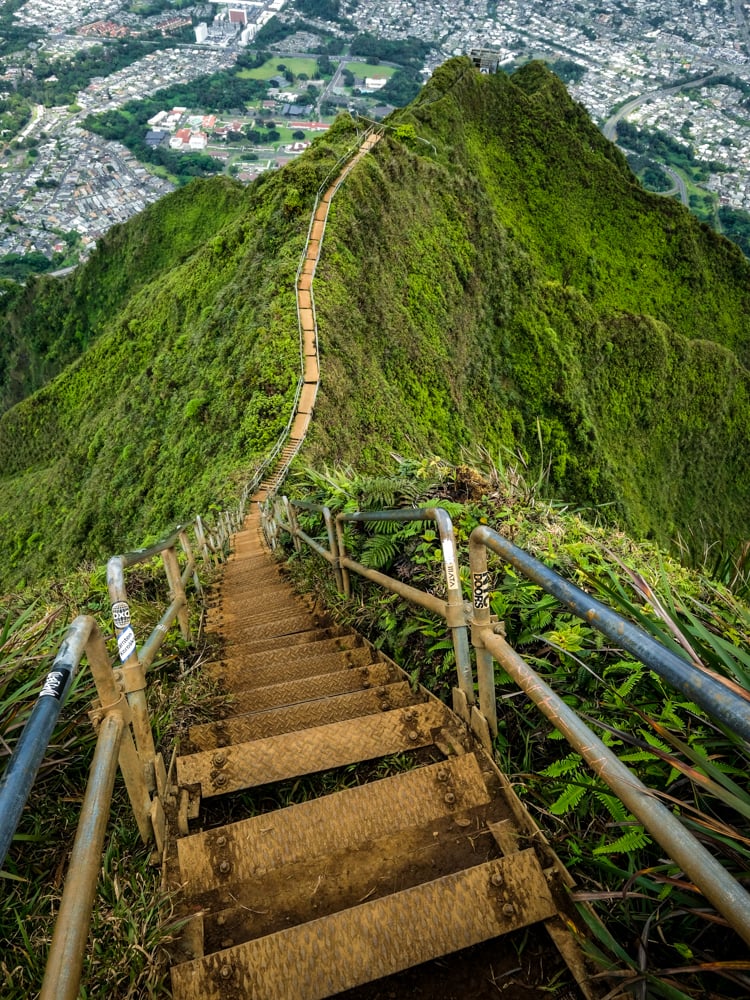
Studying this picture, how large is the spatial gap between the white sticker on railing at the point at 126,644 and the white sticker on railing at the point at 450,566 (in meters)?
1.21

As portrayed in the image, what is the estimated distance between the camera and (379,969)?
6.18 feet

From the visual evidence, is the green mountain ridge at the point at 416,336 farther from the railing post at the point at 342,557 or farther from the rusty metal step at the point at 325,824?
the rusty metal step at the point at 325,824

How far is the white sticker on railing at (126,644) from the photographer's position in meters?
2.36

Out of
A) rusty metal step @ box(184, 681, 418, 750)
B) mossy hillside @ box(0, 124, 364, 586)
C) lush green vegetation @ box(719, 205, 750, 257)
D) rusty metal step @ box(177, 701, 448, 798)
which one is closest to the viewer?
rusty metal step @ box(177, 701, 448, 798)

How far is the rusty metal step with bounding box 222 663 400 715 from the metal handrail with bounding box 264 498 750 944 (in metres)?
0.96

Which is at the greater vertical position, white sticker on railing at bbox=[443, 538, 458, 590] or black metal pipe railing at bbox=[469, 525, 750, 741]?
black metal pipe railing at bbox=[469, 525, 750, 741]

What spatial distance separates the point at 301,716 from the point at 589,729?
1.67 m

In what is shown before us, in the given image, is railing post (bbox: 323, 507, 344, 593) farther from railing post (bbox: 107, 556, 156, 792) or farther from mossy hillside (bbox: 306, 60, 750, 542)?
mossy hillside (bbox: 306, 60, 750, 542)

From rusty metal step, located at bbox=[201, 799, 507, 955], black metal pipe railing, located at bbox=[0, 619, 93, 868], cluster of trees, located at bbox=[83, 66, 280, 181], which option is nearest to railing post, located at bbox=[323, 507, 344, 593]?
rusty metal step, located at bbox=[201, 799, 507, 955]

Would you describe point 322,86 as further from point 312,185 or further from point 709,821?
point 709,821

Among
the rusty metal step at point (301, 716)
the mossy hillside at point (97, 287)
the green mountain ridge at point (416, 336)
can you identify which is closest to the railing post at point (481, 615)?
the rusty metal step at point (301, 716)

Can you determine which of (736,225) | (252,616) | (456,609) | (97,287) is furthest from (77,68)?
(456,609)

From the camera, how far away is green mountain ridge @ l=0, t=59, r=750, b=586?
18562 mm

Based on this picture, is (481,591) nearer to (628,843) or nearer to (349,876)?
(628,843)
